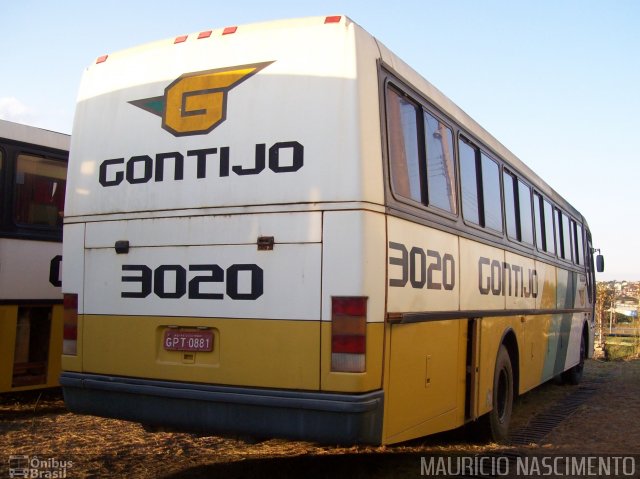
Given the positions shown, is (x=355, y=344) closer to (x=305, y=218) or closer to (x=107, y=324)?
(x=305, y=218)

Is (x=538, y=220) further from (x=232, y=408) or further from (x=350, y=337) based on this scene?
(x=232, y=408)

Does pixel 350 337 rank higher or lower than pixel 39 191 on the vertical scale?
lower

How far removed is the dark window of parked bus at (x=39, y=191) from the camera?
7.48m

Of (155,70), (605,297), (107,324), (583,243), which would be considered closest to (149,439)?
(107,324)

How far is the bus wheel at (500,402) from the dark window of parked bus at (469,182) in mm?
1508

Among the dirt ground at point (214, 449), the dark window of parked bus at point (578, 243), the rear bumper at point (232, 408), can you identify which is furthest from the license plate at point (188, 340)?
the dark window of parked bus at point (578, 243)

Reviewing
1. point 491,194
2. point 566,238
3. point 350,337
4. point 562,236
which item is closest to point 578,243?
point 566,238

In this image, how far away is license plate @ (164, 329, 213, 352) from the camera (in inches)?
177

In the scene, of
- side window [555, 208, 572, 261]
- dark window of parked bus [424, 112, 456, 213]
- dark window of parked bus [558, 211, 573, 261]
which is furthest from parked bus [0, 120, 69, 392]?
dark window of parked bus [558, 211, 573, 261]

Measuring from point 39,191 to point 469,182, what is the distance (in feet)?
15.8

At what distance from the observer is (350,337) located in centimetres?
407

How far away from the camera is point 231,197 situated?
4.51 m

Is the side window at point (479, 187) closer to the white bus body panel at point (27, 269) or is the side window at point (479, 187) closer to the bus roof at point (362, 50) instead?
the bus roof at point (362, 50)

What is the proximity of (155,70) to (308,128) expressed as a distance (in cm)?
141
